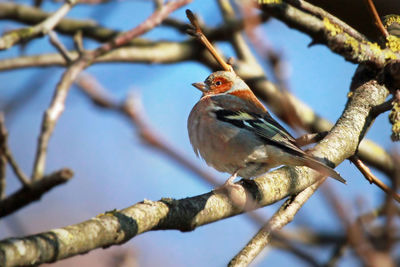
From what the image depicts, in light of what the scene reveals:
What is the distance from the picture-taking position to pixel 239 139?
4.68 meters

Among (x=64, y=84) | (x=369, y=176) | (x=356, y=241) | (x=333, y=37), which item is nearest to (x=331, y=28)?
→ (x=333, y=37)

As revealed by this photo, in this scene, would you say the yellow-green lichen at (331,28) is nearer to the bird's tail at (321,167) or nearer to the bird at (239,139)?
the bird at (239,139)

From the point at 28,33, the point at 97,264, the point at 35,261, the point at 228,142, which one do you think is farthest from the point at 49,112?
Result: the point at 97,264

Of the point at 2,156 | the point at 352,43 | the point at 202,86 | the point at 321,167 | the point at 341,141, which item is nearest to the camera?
the point at 2,156

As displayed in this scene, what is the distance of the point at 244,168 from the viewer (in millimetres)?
4539

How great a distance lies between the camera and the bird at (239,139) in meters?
4.48

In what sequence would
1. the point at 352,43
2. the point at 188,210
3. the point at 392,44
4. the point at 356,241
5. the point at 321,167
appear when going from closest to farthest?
1. the point at 356,241
2. the point at 188,210
3. the point at 321,167
4. the point at 352,43
5. the point at 392,44

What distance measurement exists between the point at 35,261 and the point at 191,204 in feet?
3.49

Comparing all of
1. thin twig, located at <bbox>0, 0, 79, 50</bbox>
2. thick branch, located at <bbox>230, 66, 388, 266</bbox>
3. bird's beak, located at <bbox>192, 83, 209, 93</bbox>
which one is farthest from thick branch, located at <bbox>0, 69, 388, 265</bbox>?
thin twig, located at <bbox>0, 0, 79, 50</bbox>

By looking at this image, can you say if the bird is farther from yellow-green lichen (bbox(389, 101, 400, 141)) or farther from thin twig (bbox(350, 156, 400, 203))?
yellow-green lichen (bbox(389, 101, 400, 141))

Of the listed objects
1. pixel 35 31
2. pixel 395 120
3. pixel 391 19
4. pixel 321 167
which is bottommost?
pixel 321 167

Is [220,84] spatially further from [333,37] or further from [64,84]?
[64,84]

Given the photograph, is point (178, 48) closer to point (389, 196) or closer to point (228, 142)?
point (228, 142)

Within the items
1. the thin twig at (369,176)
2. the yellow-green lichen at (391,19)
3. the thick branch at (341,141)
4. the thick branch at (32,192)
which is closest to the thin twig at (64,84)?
the thick branch at (32,192)
